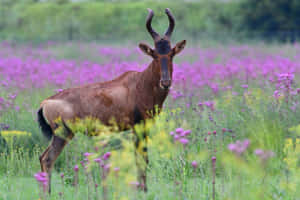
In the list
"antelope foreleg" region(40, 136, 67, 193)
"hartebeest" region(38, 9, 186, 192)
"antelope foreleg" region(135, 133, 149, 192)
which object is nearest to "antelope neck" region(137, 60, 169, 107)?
"hartebeest" region(38, 9, 186, 192)

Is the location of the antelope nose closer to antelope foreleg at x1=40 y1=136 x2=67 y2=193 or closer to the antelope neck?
the antelope neck

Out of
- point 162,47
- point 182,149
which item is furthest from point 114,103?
point 182,149

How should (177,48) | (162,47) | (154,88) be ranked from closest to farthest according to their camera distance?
1. (162,47)
2. (154,88)
3. (177,48)

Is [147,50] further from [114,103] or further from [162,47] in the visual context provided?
[114,103]

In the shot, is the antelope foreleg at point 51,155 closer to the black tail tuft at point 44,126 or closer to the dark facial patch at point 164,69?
the black tail tuft at point 44,126

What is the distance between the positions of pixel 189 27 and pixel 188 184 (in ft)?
75.9

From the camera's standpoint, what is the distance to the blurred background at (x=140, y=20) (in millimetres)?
25547

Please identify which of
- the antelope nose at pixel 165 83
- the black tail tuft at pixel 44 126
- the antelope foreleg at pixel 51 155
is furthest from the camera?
the black tail tuft at pixel 44 126

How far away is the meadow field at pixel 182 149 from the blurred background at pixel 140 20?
15648mm

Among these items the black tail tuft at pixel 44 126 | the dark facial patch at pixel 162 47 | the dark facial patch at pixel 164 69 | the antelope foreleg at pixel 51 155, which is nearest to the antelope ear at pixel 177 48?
the dark facial patch at pixel 162 47

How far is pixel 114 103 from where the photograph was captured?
17.5 feet

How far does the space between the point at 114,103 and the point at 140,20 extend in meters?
24.4


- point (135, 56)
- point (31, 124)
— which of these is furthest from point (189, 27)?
point (31, 124)

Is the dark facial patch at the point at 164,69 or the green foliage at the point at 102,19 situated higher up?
the green foliage at the point at 102,19
